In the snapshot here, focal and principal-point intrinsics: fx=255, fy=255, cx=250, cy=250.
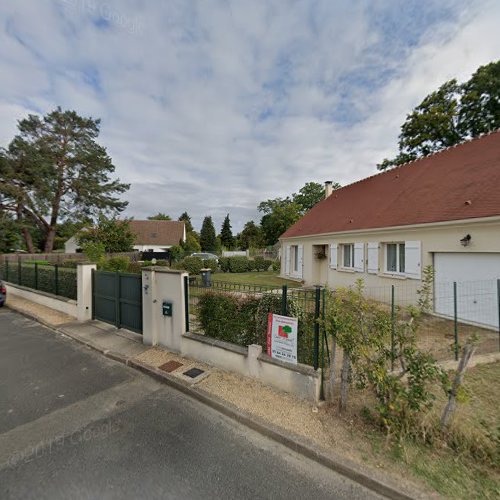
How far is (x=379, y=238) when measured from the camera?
9891 mm

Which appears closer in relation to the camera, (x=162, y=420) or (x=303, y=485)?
(x=303, y=485)

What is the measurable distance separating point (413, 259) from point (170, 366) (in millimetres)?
8023

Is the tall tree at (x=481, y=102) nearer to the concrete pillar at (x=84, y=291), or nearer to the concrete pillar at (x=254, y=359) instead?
the concrete pillar at (x=254, y=359)

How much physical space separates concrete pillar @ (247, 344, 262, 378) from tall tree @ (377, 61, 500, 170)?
18049 millimetres

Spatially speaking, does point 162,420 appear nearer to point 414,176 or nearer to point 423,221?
point 423,221

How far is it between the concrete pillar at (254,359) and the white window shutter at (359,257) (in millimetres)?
7894

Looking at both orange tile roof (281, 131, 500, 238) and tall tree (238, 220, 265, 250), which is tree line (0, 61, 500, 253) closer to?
orange tile roof (281, 131, 500, 238)

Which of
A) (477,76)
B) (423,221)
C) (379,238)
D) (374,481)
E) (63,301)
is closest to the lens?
(374,481)

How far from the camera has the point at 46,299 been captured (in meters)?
9.69

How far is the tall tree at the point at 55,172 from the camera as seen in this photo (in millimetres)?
22328

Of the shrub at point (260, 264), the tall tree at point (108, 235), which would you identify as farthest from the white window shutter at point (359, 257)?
the tall tree at point (108, 235)

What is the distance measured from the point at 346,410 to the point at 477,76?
774 inches

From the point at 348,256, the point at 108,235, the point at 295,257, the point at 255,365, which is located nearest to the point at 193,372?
the point at 255,365

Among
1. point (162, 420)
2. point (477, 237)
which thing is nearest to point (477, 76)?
point (477, 237)
